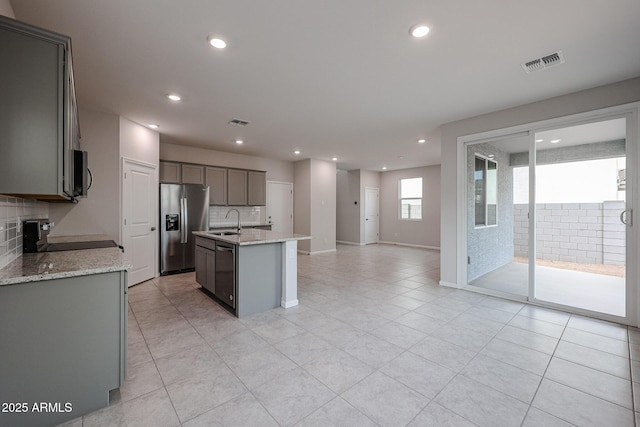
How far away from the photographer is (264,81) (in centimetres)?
301

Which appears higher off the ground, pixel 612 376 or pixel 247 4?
pixel 247 4

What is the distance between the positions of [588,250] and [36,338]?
7.02 m

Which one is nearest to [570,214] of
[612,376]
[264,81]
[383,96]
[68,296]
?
[612,376]

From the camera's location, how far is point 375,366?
2.15 m

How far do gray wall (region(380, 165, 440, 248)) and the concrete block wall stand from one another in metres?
3.64

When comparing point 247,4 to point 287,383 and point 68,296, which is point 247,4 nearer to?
point 68,296

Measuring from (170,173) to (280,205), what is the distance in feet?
9.98

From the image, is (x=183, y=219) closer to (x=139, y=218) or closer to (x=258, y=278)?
(x=139, y=218)

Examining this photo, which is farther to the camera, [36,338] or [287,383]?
[287,383]

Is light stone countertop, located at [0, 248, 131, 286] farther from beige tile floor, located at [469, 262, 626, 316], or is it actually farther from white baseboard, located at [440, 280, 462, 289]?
beige tile floor, located at [469, 262, 626, 316]

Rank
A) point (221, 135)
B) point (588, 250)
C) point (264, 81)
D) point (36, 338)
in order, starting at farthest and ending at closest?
point (221, 135), point (588, 250), point (264, 81), point (36, 338)

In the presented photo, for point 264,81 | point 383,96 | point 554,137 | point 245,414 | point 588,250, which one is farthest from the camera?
point 588,250

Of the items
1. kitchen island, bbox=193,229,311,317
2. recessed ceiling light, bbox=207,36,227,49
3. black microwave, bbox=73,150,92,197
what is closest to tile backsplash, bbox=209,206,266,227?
kitchen island, bbox=193,229,311,317

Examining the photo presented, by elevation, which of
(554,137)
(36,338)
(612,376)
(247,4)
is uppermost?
(247,4)
